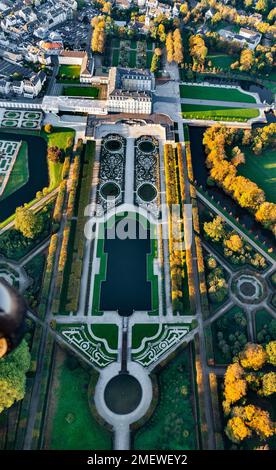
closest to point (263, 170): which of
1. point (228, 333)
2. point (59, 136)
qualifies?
point (228, 333)

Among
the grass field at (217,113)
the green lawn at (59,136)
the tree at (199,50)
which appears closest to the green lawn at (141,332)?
the green lawn at (59,136)

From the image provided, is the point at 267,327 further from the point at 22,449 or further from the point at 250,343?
the point at 22,449

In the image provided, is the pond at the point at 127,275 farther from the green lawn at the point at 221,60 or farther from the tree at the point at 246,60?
the green lawn at the point at 221,60

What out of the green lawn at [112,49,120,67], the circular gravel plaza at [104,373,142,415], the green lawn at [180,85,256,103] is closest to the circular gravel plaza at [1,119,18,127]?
the green lawn at [112,49,120,67]

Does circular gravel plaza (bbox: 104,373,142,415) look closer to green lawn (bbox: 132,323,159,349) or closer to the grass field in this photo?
green lawn (bbox: 132,323,159,349)

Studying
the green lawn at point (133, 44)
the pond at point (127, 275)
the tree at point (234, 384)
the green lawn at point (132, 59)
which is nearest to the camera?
the tree at point (234, 384)
